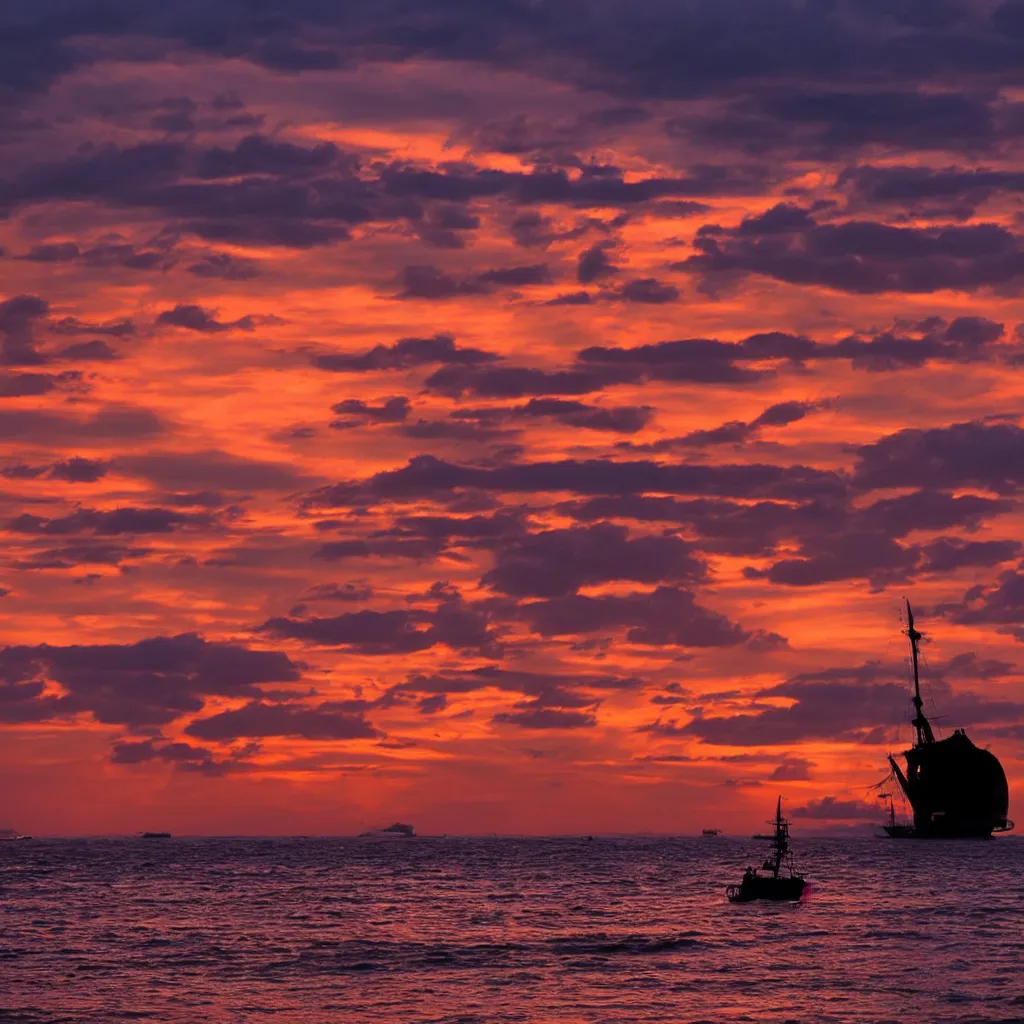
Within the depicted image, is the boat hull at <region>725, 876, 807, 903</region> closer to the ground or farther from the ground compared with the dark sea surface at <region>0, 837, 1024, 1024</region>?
farther from the ground

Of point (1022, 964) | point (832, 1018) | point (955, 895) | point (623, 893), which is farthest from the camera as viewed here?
point (623, 893)

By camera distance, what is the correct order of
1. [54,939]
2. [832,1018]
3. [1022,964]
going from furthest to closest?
[54,939], [1022,964], [832,1018]

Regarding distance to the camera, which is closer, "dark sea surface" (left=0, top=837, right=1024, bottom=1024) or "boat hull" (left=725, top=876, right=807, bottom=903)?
"dark sea surface" (left=0, top=837, right=1024, bottom=1024)

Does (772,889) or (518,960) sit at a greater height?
(772,889)


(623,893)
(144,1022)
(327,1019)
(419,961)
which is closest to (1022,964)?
(419,961)

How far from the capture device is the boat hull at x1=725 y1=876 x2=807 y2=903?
15400 centimetres

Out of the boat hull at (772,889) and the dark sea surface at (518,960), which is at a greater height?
the boat hull at (772,889)

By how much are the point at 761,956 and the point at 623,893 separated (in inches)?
3040

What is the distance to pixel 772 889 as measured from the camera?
156 m

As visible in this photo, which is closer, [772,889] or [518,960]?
[518,960]

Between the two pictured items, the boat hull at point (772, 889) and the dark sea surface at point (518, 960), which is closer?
the dark sea surface at point (518, 960)

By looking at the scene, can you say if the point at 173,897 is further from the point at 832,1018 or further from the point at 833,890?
the point at 832,1018

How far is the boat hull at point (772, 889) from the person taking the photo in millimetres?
154000

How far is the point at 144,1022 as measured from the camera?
3364 inches
